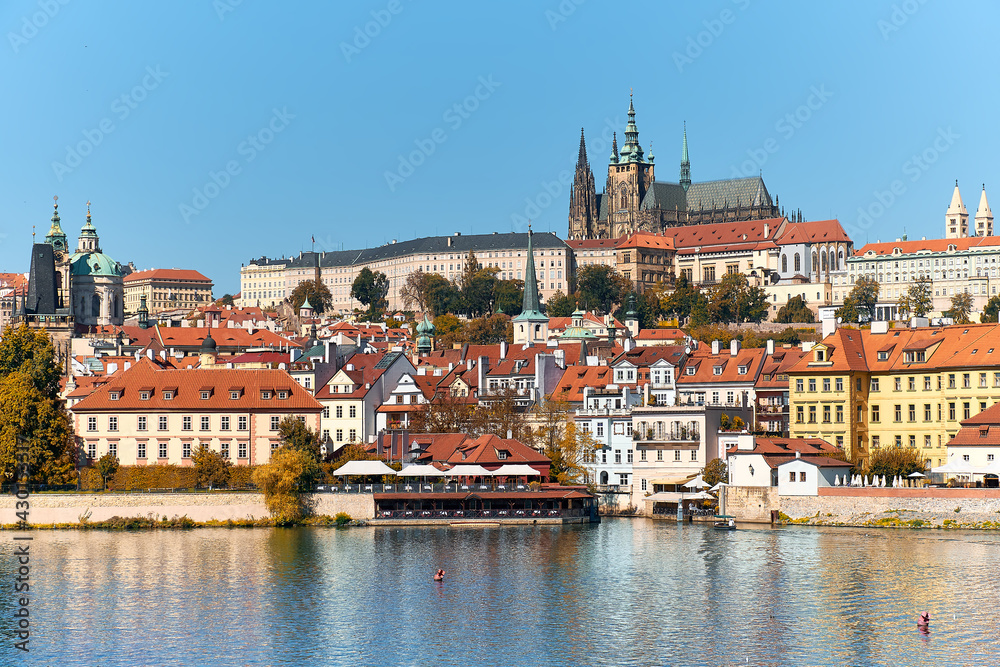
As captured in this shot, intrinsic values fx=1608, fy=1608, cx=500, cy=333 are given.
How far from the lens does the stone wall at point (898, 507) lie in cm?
6644

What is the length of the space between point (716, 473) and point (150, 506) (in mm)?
26022

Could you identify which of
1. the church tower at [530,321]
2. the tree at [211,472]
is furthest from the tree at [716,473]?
the church tower at [530,321]

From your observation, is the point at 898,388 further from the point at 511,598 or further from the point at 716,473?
the point at 511,598

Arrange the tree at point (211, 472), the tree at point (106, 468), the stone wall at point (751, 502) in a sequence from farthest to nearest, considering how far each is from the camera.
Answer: the tree at point (106, 468)
the tree at point (211, 472)
the stone wall at point (751, 502)

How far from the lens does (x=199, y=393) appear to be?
8225cm

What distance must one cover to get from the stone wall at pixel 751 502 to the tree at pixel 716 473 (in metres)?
1.62

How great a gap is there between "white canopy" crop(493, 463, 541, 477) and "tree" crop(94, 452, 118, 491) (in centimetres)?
1893

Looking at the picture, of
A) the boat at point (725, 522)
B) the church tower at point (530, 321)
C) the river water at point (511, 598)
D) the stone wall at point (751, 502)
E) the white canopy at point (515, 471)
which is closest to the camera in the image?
the river water at point (511, 598)

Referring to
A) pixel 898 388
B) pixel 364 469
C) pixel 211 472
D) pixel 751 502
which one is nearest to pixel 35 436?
pixel 211 472

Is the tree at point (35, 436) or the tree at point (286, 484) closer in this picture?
the tree at point (286, 484)

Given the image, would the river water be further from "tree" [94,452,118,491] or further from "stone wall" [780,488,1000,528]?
"tree" [94,452,118,491]

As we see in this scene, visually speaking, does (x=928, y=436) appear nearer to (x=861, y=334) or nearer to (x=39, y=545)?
(x=861, y=334)

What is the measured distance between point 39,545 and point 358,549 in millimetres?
13448

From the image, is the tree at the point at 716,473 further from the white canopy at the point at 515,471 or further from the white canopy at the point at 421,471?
the white canopy at the point at 421,471
